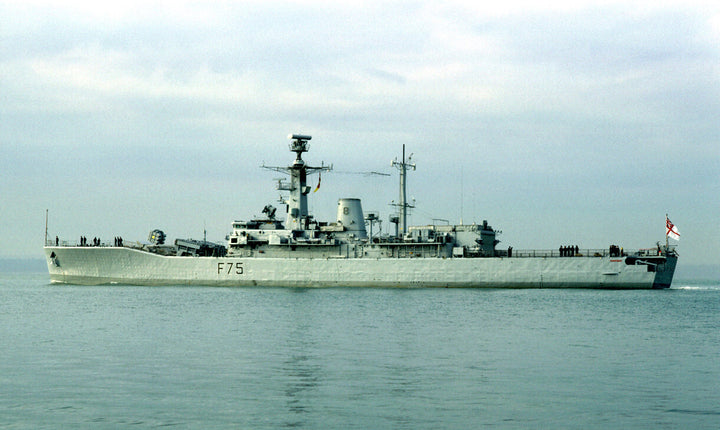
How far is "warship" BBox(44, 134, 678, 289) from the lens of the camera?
50.1 meters

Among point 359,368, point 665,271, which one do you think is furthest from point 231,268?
point 359,368

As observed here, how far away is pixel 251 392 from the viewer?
604 inches

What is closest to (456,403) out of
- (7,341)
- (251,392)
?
(251,392)

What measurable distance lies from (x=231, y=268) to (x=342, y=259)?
344 inches

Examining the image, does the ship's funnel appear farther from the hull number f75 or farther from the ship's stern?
the ship's stern

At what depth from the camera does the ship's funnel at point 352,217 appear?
56.1m

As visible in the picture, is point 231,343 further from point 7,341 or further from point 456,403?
point 456,403

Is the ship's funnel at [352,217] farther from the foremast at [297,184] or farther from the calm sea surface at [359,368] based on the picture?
the calm sea surface at [359,368]

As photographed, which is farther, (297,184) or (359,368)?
(297,184)

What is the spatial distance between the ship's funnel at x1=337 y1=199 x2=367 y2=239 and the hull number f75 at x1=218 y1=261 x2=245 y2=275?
8308 millimetres

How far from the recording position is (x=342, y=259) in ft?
176

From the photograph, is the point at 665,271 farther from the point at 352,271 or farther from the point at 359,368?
the point at 359,368

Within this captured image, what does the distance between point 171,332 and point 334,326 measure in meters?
5.96

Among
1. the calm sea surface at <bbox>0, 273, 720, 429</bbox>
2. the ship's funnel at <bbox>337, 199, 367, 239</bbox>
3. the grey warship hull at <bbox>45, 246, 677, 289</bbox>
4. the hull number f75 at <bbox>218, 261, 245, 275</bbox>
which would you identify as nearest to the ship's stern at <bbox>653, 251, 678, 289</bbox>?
the grey warship hull at <bbox>45, 246, 677, 289</bbox>
